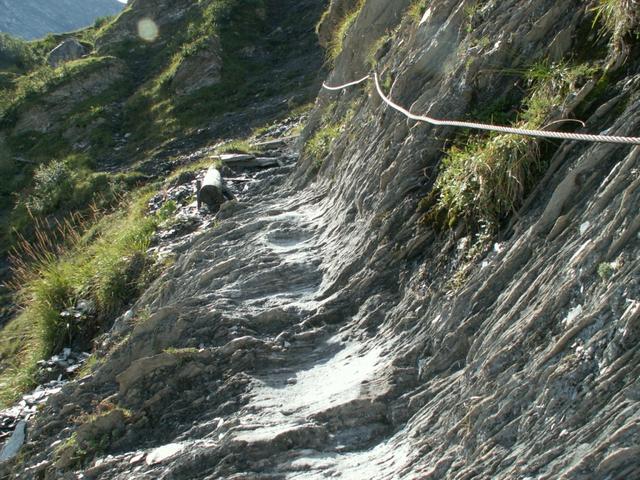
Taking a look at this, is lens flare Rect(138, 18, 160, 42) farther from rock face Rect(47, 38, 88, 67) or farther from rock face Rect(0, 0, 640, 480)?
rock face Rect(0, 0, 640, 480)

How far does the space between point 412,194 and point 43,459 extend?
5.07 metres

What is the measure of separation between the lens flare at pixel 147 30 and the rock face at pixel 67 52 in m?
4.37

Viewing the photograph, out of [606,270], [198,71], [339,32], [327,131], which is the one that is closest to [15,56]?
[198,71]

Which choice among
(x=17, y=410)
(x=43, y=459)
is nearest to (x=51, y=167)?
(x=17, y=410)

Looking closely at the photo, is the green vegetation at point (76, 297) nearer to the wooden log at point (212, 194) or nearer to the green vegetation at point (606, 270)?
the wooden log at point (212, 194)

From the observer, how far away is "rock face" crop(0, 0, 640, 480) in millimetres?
3973

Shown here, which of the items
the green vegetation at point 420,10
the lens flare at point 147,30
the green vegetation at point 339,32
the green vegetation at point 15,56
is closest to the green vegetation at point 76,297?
the green vegetation at point 420,10

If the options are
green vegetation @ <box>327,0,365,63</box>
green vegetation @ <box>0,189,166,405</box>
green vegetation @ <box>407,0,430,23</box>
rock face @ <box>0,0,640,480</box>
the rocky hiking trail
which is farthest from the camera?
green vegetation @ <box>327,0,365,63</box>

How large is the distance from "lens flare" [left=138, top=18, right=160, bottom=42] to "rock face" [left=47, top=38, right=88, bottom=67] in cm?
437

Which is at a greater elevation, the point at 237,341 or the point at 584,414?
the point at 237,341

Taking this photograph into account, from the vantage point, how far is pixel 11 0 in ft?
612

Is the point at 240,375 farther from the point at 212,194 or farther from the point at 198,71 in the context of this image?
the point at 198,71

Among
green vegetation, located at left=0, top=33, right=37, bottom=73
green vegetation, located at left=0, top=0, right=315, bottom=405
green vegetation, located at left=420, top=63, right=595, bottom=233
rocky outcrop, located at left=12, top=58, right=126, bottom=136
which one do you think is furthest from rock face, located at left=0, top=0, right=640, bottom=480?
green vegetation, located at left=0, top=33, right=37, bottom=73

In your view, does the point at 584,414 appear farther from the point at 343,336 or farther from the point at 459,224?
the point at 343,336
